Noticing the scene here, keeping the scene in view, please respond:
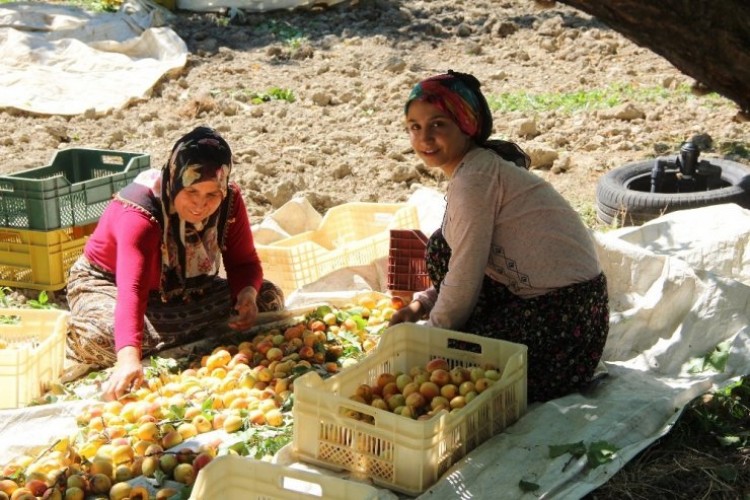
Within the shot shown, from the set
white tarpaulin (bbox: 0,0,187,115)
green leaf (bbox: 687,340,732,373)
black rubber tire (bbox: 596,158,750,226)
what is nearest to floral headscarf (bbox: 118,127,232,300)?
green leaf (bbox: 687,340,732,373)

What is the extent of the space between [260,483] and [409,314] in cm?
135

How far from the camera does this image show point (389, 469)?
11.0 ft

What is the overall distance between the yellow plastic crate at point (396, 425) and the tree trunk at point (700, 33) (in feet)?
4.71

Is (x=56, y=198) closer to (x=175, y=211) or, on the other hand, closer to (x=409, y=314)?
(x=175, y=211)

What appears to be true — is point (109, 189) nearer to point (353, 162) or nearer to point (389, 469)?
point (353, 162)

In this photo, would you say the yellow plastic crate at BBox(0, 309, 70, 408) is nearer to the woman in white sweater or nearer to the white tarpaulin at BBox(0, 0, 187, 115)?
the woman in white sweater

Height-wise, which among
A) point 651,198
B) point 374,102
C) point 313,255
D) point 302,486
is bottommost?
point 374,102

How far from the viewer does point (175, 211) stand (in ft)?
14.5

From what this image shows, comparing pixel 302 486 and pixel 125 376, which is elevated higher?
pixel 302 486

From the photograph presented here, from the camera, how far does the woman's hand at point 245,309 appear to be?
15.3 ft

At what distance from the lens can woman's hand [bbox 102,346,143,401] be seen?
4.01 m

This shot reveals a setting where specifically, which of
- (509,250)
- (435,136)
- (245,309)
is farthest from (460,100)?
(245,309)

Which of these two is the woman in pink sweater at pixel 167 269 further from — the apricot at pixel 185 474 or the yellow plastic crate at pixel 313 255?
the apricot at pixel 185 474

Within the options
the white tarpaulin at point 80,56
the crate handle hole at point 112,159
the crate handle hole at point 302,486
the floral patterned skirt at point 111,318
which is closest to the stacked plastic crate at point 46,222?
the crate handle hole at point 112,159
